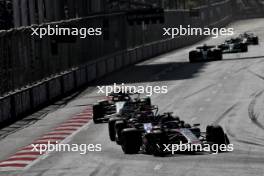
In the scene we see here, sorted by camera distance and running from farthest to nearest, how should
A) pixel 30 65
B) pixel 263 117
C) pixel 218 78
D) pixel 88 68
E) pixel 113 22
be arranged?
pixel 113 22
pixel 88 68
pixel 218 78
pixel 30 65
pixel 263 117

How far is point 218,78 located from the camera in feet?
184

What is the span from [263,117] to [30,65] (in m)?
16.9

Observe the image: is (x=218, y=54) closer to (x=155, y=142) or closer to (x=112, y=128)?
(x=112, y=128)

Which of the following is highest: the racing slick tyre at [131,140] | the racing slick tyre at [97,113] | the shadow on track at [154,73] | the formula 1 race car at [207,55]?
the racing slick tyre at [131,140]

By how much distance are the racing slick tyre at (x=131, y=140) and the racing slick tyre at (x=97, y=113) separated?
31.4 ft

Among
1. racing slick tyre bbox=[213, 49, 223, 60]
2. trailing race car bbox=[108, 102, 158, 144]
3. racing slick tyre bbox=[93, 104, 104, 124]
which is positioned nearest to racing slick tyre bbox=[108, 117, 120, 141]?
trailing race car bbox=[108, 102, 158, 144]

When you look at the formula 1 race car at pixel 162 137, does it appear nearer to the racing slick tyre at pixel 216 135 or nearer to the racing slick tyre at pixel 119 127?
the racing slick tyre at pixel 216 135

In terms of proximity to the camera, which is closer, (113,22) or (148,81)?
(148,81)

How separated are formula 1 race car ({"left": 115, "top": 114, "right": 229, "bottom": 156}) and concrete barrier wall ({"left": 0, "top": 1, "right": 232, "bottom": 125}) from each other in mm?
13242

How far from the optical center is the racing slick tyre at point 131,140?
2667cm

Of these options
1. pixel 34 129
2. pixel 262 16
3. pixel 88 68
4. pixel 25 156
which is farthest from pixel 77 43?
pixel 262 16

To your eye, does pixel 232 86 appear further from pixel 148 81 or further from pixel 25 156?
pixel 25 156

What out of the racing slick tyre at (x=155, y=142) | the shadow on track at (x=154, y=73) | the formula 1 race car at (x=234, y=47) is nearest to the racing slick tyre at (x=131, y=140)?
the racing slick tyre at (x=155, y=142)

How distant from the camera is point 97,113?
3678 cm
